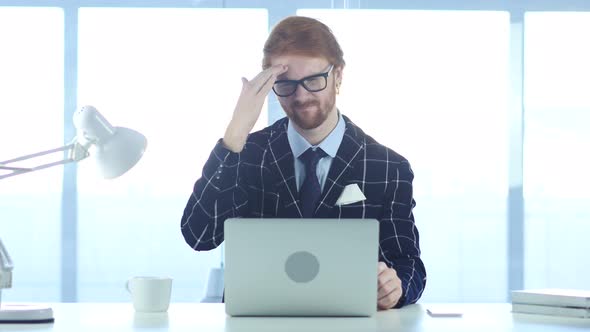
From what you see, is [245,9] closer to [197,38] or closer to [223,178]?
[197,38]

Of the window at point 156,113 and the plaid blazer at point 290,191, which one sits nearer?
the plaid blazer at point 290,191

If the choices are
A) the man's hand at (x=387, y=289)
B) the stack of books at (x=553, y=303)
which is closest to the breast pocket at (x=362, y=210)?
the man's hand at (x=387, y=289)

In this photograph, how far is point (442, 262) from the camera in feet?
15.4

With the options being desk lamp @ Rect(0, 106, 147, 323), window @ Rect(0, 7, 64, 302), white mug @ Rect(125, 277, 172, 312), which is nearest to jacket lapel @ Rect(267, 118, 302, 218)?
white mug @ Rect(125, 277, 172, 312)

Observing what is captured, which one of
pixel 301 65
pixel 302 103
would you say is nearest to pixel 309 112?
pixel 302 103

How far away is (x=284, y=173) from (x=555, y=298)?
2.75 feet

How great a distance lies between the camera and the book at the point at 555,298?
6.77 ft

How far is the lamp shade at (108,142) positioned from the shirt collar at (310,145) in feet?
2.31

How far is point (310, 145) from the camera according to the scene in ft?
8.71

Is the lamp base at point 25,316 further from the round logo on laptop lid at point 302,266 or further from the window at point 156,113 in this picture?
the window at point 156,113

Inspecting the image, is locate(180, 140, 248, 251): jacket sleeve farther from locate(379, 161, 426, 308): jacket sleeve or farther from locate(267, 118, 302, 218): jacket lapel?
locate(379, 161, 426, 308): jacket sleeve

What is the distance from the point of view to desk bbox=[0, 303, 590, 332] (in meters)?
1.84

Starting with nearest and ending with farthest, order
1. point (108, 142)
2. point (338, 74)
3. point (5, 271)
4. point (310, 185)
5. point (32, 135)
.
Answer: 1. point (5, 271)
2. point (108, 142)
3. point (310, 185)
4. point (338, 74)
5. point (32, 135)

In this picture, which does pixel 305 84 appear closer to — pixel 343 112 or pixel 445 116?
pixel 343 112
